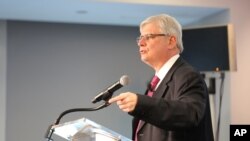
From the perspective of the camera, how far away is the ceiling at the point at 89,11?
12.6ft

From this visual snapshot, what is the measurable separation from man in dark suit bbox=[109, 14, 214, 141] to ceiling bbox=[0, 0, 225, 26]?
7.36 feet

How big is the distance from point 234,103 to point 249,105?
0.61 feet

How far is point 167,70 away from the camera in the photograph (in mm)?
1584

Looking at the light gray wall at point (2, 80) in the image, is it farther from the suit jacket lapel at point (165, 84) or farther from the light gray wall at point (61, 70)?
the suit jacket lapel at point (165, 84)

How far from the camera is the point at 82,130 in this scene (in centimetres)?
153

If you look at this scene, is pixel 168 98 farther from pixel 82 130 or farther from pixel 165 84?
pixel 82 130

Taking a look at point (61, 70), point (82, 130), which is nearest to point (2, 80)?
point (61, 70)

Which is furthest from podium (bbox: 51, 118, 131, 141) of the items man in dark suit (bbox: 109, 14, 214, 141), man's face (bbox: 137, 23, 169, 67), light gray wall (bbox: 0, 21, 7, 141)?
light gray wall (bbox: 0, 21, 7, 141)

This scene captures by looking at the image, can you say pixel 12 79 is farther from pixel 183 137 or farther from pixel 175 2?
pixel 183 137

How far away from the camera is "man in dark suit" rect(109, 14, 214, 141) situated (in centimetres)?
122

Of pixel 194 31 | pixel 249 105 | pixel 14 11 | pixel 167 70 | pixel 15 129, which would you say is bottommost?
pixel 15 129

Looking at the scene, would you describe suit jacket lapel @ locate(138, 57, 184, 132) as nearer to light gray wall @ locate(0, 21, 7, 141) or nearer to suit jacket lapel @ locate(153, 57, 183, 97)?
suit jacket lapel @ locate(153, 57, 183, 97)

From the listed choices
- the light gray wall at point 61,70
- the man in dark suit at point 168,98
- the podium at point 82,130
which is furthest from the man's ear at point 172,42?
the light gray wall at point 61,70

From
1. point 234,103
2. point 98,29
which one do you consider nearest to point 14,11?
point 98,29
